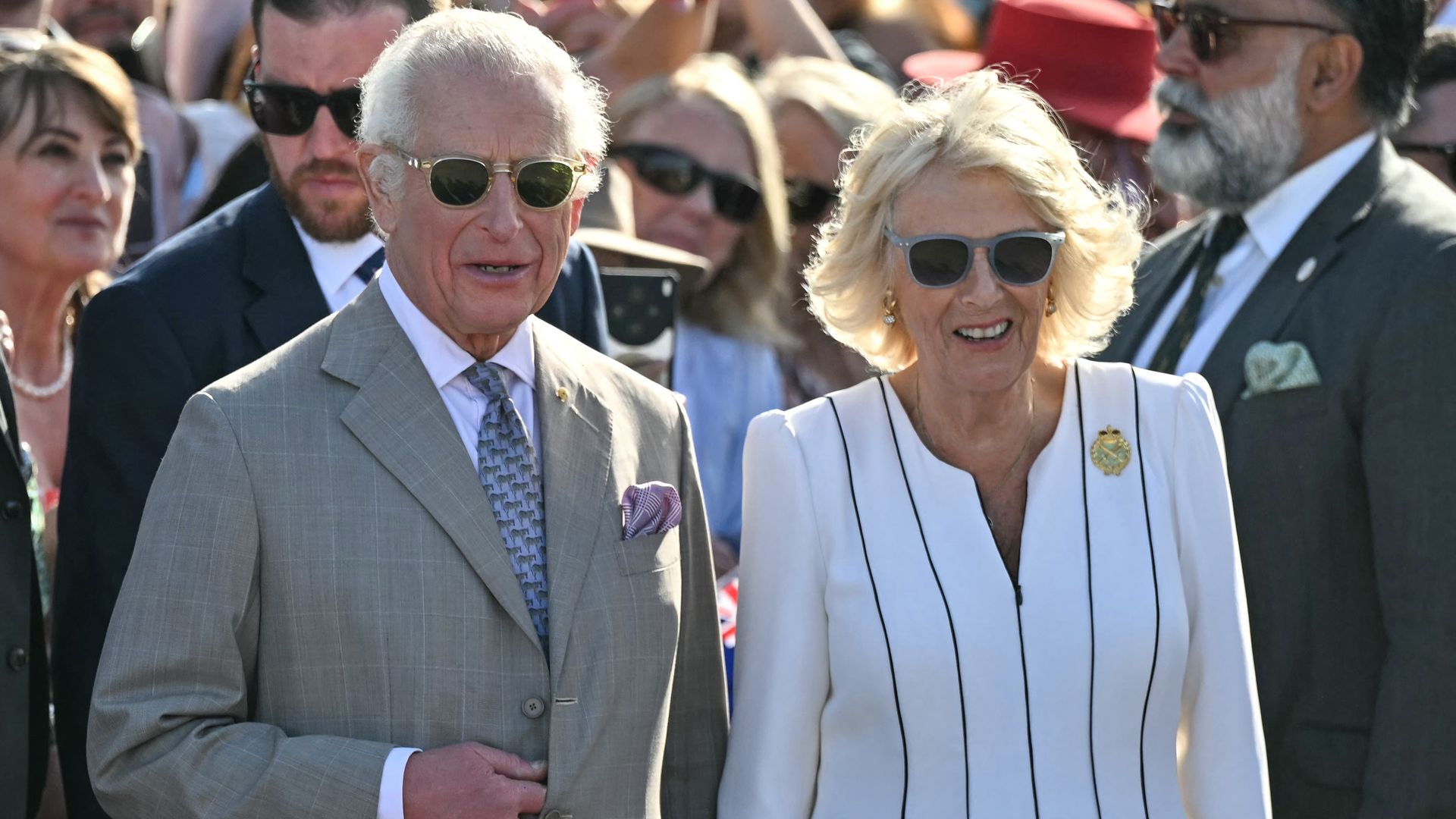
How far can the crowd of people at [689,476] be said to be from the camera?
2885 mm

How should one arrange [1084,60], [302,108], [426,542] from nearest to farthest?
[426,542] → [302,108] → [1084,60]

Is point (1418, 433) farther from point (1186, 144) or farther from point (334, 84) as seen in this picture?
point (334, 84)

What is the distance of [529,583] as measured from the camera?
3031 mm

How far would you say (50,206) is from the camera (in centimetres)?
452

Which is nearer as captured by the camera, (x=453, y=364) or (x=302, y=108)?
(x=453, y=364)

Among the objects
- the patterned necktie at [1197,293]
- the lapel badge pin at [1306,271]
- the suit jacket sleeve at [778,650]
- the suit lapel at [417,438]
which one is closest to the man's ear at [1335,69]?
the patterned necktie at [1197,293]

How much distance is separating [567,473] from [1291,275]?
2.29m

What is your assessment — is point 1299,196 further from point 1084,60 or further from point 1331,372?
point 1084,60

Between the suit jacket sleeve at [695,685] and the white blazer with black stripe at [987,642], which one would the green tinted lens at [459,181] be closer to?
the suit jacket sleeve at [695,685]

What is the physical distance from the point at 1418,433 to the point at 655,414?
1826 millimetres

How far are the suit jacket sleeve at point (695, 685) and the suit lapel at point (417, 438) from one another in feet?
1.47

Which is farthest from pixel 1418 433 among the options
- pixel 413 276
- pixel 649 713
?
pixel 413 276

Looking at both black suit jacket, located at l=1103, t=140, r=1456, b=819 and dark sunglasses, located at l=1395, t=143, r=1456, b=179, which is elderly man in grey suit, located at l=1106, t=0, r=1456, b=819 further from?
dark sunglasses, located at l=1395, t=143, r=1456, b=179

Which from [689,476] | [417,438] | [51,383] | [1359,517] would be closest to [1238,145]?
[1359,517]
